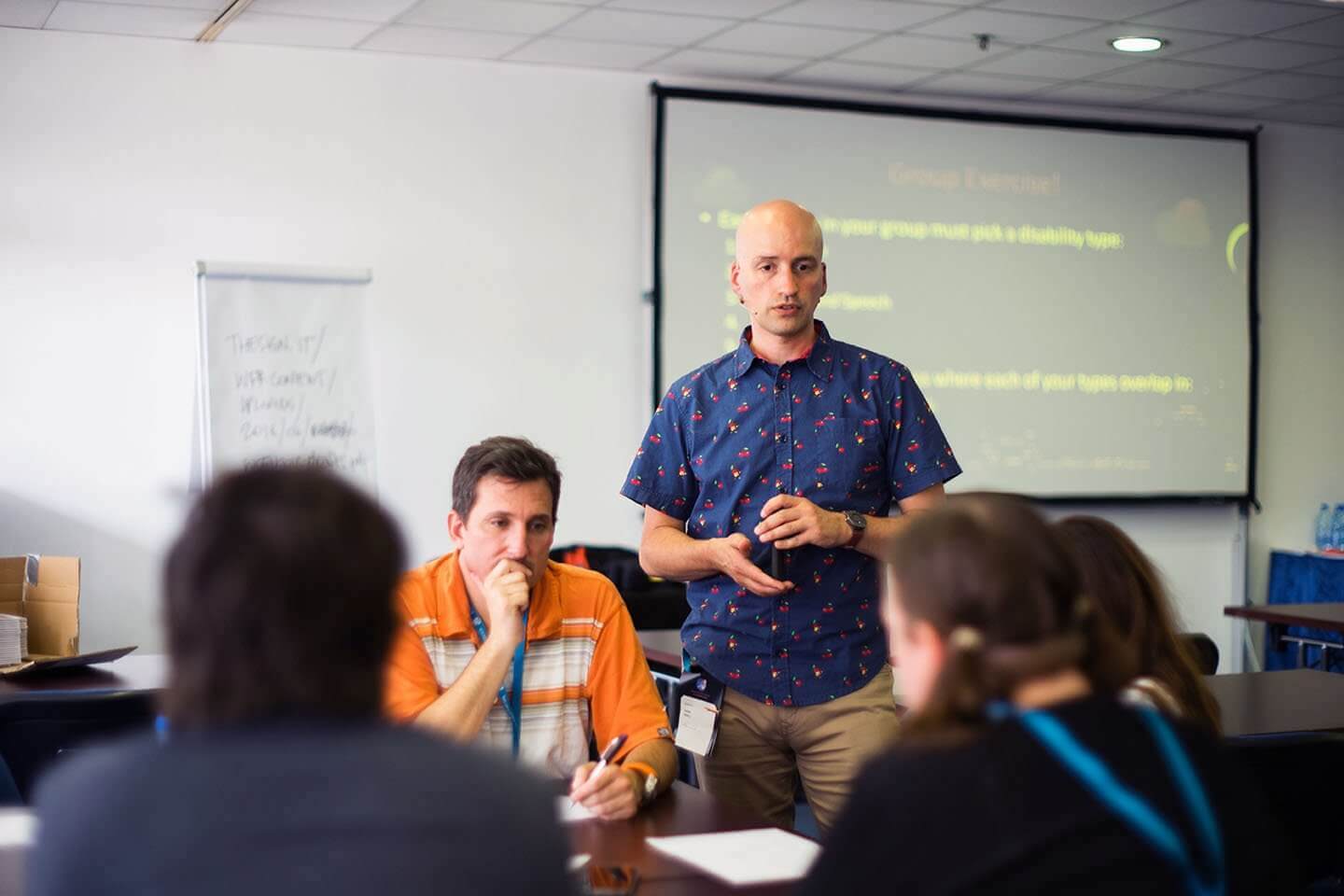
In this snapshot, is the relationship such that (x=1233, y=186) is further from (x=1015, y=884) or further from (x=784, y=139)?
(x=1015, y=884)

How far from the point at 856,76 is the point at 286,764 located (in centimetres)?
595

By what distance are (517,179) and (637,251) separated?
0.62 metres

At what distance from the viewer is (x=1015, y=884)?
1.30m

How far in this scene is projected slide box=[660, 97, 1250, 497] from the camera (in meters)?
6.54

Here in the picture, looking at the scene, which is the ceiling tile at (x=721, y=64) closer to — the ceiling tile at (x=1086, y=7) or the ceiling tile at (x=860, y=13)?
the ceiling tile at (x=860, y=13)

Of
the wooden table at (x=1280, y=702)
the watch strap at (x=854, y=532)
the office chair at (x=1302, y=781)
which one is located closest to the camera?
the office chair at (x=1302, y=781)

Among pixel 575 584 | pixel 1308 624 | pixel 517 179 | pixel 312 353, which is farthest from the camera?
pixel 517 179

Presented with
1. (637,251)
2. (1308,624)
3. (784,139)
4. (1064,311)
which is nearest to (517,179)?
(637,251)

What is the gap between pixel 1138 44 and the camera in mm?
6148

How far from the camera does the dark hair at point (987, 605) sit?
4.51ft

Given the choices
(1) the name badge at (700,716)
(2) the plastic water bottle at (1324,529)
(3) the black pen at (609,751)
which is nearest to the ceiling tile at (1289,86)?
(2) the plastic water bottle at (1324,529)

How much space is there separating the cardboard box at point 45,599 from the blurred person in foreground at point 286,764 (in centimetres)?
305

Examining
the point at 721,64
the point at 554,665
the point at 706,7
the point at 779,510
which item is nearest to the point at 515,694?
the point at 554,665

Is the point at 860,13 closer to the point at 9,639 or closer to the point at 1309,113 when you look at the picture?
the point at 1309,113
